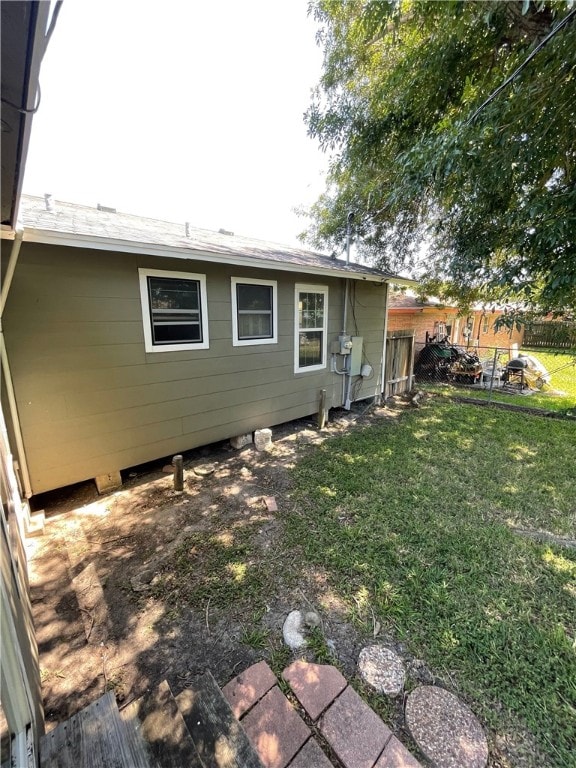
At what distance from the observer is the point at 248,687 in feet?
5.51

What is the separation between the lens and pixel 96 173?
798 centimetres

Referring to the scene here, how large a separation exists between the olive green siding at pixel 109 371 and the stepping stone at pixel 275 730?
110 inches

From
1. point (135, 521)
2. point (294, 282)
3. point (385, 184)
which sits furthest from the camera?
point (385, 184)

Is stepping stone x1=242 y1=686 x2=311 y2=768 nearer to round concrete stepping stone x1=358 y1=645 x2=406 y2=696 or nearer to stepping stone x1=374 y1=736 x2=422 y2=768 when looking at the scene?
stepping stone x1=374 y1=736 x2=422 y2=768

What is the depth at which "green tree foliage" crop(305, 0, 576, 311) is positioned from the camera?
3.31 metres

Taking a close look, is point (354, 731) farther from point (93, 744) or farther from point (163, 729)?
point (93, 744)

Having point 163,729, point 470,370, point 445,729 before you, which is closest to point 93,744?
point 163,729

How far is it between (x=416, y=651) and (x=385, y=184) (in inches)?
257

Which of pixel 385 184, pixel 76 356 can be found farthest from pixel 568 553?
pixel 385 184

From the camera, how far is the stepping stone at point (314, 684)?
1603 mm

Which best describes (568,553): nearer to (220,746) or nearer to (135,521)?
(220,746)

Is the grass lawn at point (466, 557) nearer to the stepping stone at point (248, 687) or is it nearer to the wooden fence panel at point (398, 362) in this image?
the stepping stone at point (248, 687)

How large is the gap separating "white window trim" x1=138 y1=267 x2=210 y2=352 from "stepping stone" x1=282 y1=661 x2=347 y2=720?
10.4 feet

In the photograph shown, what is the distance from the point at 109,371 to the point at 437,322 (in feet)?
48.7
